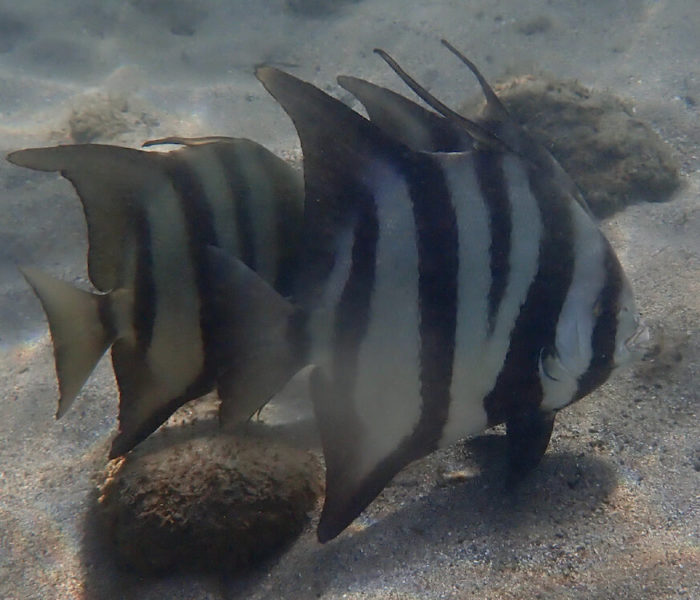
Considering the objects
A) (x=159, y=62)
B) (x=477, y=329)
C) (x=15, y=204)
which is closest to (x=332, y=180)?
(x=477, y=329)

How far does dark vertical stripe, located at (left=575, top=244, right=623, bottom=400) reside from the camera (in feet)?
5.72

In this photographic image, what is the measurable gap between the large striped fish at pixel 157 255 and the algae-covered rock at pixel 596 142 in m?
2.88

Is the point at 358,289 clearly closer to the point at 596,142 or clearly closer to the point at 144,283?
the point at 144,283

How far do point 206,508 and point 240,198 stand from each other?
1149mm

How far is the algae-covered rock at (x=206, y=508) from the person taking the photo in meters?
2.22

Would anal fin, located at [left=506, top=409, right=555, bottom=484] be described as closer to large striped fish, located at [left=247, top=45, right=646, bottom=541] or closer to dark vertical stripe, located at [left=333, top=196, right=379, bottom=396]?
large striped fish, located at [left=247, top=45, right=646, bottom=541]

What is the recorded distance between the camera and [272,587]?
7.06 ft

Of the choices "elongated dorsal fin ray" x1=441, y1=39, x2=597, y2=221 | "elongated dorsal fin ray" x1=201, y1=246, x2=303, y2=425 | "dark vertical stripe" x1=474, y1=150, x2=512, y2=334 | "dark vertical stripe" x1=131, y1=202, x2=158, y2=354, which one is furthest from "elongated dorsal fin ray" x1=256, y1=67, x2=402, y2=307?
"dark vertical stripe" x1=131, y1=202, x2=158, y2=354

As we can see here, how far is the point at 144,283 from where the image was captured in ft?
6.89

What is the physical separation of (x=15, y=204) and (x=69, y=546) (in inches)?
134

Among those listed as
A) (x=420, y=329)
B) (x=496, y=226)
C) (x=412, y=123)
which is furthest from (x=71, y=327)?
(x=496, y=226)

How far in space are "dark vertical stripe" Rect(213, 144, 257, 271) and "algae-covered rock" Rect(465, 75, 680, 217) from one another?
2908 mm

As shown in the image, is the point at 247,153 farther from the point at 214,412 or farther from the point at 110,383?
the point at 110,383

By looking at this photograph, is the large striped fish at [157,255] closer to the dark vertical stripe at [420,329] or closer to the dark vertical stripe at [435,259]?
the dark vertical stripe at [420,329]
